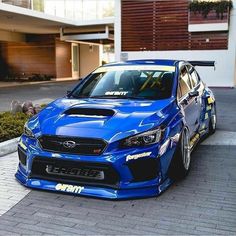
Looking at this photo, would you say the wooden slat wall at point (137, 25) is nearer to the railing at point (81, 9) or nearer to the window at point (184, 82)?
the railing at point (81, 9)

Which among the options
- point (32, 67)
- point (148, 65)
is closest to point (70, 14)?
point (32, 67)

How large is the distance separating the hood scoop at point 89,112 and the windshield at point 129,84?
0.69m

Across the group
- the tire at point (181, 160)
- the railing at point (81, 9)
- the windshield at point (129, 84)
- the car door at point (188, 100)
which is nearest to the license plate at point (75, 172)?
the tire at point (181, 160)

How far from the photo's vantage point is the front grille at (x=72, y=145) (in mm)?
3939

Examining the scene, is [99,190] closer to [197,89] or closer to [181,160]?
[181,160]

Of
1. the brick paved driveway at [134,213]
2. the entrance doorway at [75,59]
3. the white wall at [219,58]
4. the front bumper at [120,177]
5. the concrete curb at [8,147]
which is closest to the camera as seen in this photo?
the brick paved driveway at [134,213]

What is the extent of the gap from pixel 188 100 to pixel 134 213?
7.39 ft

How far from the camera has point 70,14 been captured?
75.5ft

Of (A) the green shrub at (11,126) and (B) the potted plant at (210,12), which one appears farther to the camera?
(B) the potted plant at (210,12)

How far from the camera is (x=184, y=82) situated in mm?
5676

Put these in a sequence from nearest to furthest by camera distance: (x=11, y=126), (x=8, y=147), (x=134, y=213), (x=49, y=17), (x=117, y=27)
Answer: (x=134, y=213), (x=8, y=147), (x=11, y=126), (x=117, y=27), (x=49, y=17)

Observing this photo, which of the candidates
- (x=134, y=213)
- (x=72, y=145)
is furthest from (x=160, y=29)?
(x=134, y=213)

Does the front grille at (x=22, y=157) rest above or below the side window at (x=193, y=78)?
below

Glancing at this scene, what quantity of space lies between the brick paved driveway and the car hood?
0.72 m
